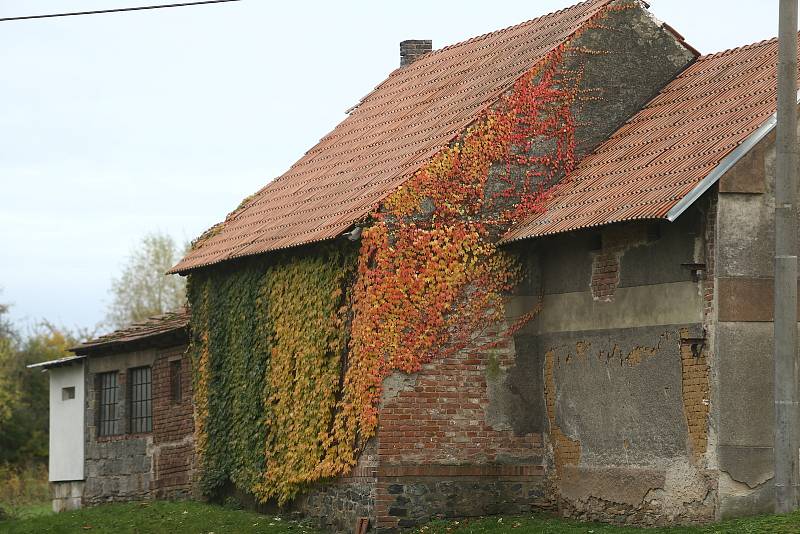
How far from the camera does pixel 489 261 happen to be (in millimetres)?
19859

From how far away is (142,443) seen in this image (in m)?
27.4

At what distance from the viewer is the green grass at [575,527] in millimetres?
14867

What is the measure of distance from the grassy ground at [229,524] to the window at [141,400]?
2045 mm

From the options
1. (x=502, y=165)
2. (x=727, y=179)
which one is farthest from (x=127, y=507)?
(x=727, y=179)

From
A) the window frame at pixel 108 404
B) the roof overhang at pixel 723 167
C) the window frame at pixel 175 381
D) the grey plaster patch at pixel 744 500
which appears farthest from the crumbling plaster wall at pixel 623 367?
the window frame at pixel 108 404

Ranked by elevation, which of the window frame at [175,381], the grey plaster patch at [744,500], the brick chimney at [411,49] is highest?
the brick chimney at [411,49]

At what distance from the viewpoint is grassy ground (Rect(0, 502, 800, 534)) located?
1581 cm

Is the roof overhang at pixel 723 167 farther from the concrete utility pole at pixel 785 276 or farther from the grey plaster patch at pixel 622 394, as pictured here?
the grey plaster patch at pixel 622 394

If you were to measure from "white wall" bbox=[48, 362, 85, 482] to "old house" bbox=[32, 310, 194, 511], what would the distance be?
0.02m

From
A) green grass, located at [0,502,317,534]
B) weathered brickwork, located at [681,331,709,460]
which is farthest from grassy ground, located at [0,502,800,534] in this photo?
weathered brickwork, located at [681,331,709,460]

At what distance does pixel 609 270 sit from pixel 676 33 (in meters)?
4.85

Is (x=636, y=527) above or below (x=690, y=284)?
below

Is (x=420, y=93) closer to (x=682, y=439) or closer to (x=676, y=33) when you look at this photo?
(x=676, y=33)

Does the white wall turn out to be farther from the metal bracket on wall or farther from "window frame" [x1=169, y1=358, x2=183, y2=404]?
the metal bracket on wall
